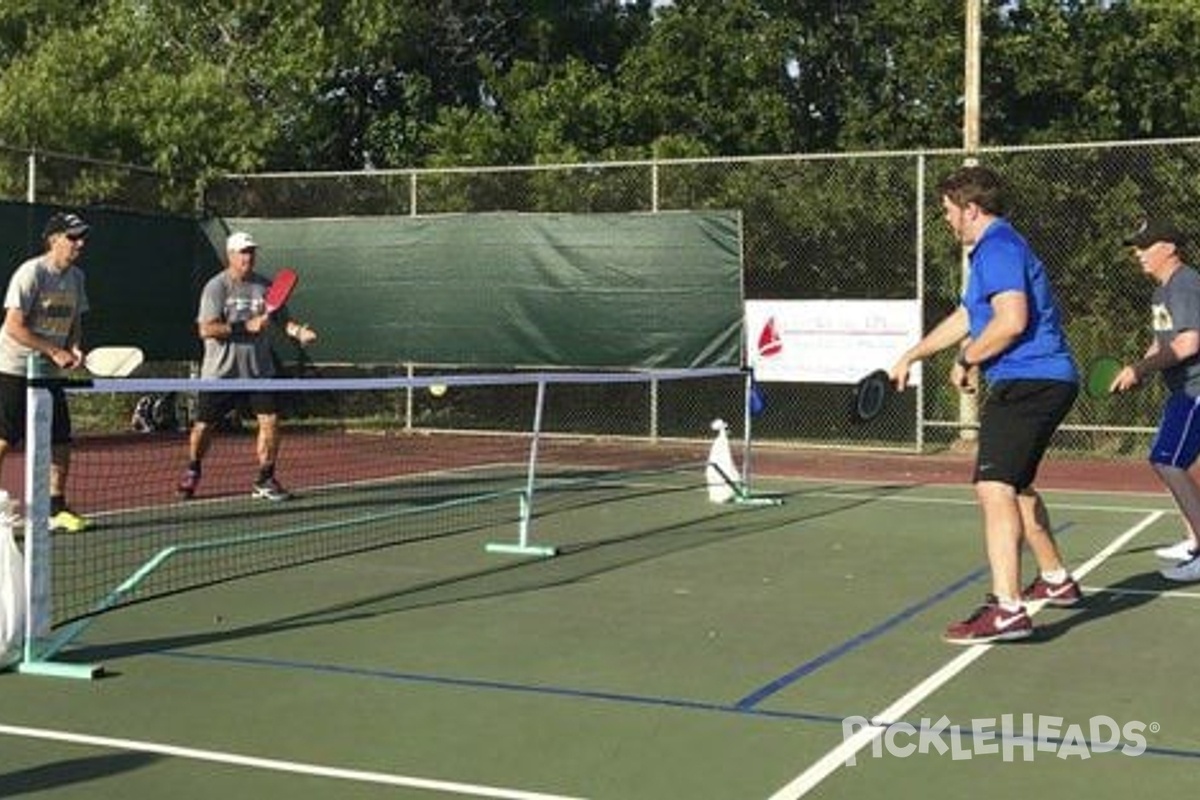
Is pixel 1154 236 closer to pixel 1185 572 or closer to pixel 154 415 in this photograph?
pixel 1185 572

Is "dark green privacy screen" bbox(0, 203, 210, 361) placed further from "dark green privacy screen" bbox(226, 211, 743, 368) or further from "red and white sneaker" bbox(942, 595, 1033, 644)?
"red and white sneaker" bbox(942, 595, 1033, 644)

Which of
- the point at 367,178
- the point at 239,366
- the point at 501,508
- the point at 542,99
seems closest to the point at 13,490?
the point at 239,366

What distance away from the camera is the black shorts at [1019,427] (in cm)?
676

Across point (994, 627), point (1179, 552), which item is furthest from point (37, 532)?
point (1179, 552)

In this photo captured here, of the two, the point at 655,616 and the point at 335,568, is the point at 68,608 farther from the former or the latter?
the point at 655,616

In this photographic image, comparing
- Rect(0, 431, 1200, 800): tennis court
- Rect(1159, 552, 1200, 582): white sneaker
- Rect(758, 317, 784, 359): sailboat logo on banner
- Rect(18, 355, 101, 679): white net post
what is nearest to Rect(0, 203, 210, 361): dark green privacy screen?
Rect(758, 317, 784, 359): sailboat logo on banner

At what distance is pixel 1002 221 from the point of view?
6945 mm

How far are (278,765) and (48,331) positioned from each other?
5.57 metres

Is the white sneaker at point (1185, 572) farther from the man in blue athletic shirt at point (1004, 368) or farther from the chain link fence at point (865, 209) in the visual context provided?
the chain link fence at point (865, 209)

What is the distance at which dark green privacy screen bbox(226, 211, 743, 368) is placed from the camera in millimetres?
16812

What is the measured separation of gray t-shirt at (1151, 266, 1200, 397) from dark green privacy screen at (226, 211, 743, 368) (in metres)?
8.09

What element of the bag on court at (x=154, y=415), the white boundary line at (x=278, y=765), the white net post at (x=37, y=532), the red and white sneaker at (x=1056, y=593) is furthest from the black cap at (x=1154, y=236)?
the bag on court at (x=154, y=415)

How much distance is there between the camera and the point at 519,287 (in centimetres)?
1769

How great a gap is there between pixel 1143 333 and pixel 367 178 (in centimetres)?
928
